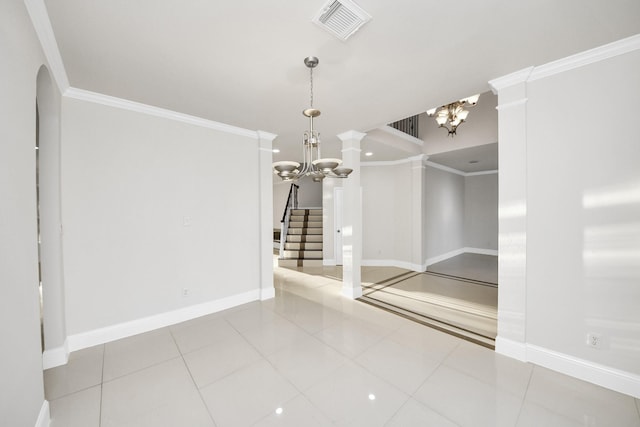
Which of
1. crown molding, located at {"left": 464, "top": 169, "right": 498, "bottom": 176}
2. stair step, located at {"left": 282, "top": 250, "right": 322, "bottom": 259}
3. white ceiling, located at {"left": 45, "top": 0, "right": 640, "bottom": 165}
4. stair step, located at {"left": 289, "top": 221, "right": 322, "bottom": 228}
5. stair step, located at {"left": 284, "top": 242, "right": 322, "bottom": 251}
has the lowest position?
stair step, located at {"left": 282, "top": 250, "right": 322, "bottom": 259}

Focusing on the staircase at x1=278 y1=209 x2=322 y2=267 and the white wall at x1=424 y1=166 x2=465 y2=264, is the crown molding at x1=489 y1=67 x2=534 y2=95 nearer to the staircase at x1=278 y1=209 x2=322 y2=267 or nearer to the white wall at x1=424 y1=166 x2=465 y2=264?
the white wall at x1=424 y1=166 x2=465 y2=264

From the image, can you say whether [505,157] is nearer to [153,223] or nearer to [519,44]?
[519,44]

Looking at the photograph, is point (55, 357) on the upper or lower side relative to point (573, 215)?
lower

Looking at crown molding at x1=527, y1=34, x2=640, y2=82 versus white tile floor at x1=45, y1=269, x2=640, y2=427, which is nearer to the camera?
white tile floor at x1=45, y1=269, x2=640, y2=427

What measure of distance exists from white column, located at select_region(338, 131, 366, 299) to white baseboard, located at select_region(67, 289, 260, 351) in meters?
1.71

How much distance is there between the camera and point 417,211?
243 inches

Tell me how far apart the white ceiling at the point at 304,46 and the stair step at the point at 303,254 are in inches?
187

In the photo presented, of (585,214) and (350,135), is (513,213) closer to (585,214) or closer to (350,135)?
(585,214)

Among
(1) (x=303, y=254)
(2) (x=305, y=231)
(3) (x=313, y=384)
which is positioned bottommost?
(3) (x=313, y=384)

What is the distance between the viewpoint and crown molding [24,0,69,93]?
1.58m

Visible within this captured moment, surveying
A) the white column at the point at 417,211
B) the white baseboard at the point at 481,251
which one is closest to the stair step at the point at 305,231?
the white column at the point at 417,211

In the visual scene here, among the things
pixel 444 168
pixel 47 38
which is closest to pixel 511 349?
pixel 47 38

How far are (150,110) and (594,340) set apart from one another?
17.2ft

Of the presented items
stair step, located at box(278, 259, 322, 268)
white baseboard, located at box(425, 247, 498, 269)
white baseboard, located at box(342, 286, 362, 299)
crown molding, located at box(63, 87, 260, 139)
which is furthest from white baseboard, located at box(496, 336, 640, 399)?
stair step, located at box(278, 259, 322, 268)
